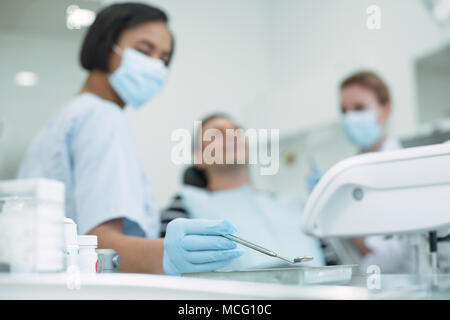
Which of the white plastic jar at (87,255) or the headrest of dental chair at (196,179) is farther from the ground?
the headrest of dental chair at (196,179)

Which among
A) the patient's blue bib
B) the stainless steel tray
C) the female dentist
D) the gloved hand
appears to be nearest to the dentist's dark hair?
the female dentist

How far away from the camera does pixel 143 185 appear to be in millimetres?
1001

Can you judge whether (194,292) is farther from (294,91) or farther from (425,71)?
(294,91)

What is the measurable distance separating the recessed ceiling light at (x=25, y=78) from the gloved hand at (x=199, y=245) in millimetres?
960

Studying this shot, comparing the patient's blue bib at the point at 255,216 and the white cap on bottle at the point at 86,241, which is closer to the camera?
the white cap on bottle at the point at 86,241

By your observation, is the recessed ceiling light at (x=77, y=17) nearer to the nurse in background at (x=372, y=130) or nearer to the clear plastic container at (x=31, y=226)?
the clear plastic container at (x=31, y=226)

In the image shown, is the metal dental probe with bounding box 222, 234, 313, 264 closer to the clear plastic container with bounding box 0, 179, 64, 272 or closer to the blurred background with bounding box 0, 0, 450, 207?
Answer: the clear plastic container with bounding box 0, 179, 64, 272

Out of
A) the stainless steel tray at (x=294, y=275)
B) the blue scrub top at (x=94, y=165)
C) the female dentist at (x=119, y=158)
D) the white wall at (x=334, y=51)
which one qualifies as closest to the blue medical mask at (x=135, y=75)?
the female dentist at (x=119, y=158)

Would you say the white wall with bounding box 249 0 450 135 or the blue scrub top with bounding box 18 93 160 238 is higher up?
the white wall with bounding box 249 0 450 135

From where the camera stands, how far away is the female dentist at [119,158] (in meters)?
0.65

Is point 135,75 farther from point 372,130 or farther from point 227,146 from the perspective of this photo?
point 372,130

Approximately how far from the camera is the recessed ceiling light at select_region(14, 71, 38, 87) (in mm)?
1427

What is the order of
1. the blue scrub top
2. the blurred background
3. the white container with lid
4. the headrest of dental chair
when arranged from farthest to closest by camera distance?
1. the headrest of dental chair
2. the blurred background
3. the blue scrub top
4. the white container with lid

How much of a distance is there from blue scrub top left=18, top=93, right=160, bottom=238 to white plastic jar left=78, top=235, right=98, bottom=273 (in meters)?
0.20
